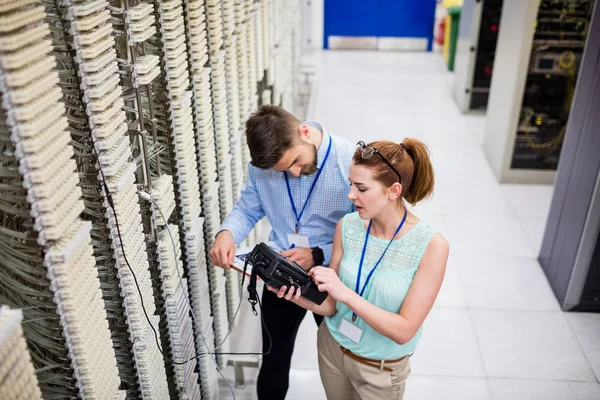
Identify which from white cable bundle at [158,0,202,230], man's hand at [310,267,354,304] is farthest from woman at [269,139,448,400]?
white cable bundle at [158,0,202,230]

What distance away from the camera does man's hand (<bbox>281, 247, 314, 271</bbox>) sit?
6.91 feet

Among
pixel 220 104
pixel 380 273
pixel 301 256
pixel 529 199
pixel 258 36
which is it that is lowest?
pixel 529 199

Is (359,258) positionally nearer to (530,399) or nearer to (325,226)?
(325,226)

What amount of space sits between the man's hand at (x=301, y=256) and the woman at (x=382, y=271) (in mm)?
249

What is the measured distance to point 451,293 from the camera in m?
3.71

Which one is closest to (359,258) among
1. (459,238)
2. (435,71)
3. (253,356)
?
(253,356)

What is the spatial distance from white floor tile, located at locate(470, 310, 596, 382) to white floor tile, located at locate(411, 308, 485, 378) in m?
0.06

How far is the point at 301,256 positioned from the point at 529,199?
3.59 m

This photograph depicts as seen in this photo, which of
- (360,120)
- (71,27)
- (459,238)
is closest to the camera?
(71,27)

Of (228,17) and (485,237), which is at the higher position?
(228,17)

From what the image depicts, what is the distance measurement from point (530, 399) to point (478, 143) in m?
3.93

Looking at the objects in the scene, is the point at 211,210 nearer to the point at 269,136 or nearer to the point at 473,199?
the point at 269,136

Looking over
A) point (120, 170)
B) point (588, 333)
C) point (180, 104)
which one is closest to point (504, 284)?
point (588, 333)

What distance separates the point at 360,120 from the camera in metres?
6.86
